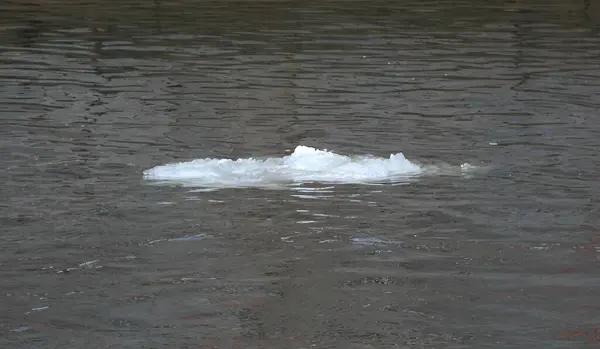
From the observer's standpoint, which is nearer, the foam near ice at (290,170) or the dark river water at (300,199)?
the dark river water at (300,199)

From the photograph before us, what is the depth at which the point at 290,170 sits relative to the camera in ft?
49.5

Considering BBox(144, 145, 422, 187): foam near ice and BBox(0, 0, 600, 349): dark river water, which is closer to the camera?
BBox(0, 0, 600, 349): dark river water

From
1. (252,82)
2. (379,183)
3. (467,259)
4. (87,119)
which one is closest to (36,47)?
(252,82)

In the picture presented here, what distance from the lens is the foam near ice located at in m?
14.7

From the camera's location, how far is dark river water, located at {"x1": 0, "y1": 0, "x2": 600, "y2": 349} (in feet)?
31.5

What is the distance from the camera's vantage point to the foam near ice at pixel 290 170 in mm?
14727

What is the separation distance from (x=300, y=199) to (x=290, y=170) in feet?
4.67

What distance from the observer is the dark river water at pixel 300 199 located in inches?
378

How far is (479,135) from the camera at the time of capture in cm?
1781

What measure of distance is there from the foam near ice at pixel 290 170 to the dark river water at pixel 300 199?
0.04m

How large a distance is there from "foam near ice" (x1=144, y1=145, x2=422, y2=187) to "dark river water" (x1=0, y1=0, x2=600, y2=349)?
41mm

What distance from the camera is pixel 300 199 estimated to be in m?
13.7

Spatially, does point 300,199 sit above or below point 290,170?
below

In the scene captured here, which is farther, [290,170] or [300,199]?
[290,170]
